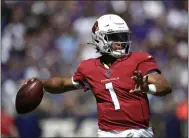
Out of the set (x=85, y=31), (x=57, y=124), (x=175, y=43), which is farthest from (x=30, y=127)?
(x=175, y=43)

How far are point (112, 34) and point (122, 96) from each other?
0.58m

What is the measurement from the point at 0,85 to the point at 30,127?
3.08 ft

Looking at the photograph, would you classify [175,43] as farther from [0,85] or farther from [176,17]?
[0,85]

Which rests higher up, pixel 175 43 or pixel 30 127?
pixel 175 43

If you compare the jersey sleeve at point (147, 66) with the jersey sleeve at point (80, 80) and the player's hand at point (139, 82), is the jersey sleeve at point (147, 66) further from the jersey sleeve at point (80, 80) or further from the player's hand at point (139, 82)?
the jersey sleeve at point (80, 80)

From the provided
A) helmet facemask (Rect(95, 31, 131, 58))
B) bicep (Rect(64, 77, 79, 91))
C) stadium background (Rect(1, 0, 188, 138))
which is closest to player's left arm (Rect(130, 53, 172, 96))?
helmet facemask (Rect(95, 31, 131, 58))

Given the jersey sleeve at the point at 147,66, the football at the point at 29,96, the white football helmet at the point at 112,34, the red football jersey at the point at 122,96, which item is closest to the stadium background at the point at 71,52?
the football at the point at 29,96

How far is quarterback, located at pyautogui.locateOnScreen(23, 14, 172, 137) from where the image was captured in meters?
5.38

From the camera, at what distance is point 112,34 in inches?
222

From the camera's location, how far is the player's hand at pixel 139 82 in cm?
502

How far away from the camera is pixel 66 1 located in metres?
12.2

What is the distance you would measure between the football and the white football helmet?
72cm

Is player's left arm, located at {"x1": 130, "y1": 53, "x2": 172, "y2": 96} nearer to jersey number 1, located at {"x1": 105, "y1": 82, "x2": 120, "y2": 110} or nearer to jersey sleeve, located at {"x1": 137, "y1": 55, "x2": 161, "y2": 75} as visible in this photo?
jersey sleeve, located at {"x1": 137, "y1": 55, "x2": 161, "y2": 75}

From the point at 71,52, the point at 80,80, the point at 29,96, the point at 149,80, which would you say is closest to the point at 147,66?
the point at 149,80
